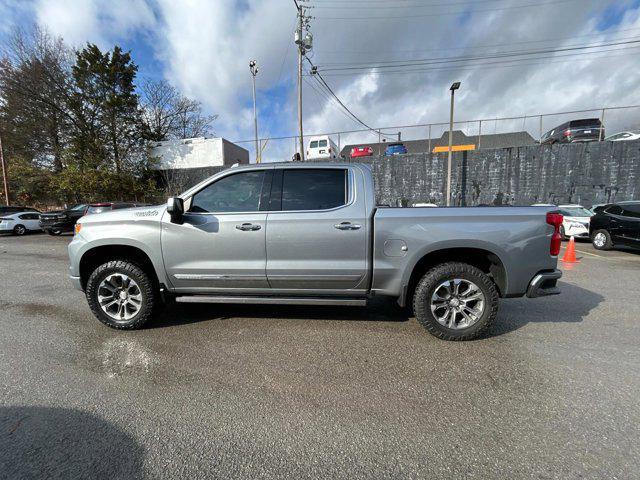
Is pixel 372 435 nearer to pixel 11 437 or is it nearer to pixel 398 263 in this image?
pixel 398 263

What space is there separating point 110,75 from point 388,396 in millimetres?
29963

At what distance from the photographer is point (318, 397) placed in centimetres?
249

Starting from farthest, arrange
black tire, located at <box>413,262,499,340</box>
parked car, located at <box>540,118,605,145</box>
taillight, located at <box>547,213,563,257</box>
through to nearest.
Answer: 1. parked car, located at <box>540,118,605,145</box>
2. black tire, located at <box>413,262,499,340</box>
3. taillight, located at <box>547,213,563,257</box>

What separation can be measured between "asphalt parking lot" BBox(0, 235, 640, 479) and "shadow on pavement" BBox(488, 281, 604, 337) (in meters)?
0.04

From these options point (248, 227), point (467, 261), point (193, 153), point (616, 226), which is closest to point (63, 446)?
point (248, 227)

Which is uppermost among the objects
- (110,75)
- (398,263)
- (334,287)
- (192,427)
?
(110,75)

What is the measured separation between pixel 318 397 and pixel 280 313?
1.85 meters

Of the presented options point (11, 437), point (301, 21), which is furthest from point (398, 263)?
point (301, 21)

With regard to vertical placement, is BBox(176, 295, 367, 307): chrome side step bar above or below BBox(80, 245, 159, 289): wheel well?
below

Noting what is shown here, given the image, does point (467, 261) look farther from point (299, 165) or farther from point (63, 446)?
point (63, 446)

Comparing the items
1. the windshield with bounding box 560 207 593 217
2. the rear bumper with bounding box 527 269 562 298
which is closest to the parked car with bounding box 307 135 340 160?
the windshield with bounding box 560 207 593 217

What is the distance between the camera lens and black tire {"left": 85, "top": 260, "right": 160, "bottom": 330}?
12.1ft

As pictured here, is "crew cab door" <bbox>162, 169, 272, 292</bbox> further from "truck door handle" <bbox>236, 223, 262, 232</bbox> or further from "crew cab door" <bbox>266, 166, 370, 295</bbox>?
"crew cab door" <bbox>266, 166, 370, 295</bbox>

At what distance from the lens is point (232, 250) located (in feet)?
11.6
